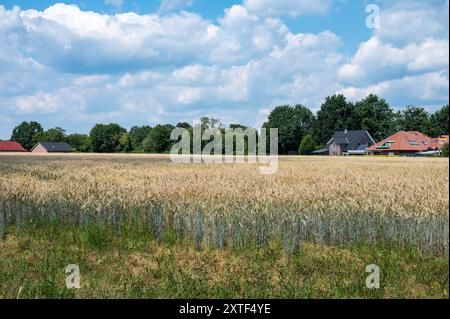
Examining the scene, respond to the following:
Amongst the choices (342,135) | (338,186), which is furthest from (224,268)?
(342,135)

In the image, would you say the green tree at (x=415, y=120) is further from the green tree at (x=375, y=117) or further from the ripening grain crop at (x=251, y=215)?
the ripening grain crop at (x=251, y=215)

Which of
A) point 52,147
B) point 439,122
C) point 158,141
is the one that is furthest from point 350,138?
point 52,147

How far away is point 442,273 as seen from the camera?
834 cm

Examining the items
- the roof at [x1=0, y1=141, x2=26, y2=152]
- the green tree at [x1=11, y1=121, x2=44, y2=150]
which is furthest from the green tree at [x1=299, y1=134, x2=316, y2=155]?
the green tree at [x1=11, y1=121, x2=44, y2=150]

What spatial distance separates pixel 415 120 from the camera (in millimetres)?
137125

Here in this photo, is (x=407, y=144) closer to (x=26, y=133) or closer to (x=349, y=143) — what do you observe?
(x=349, y=143)

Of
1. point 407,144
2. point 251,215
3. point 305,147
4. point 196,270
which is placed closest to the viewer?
point 196,270

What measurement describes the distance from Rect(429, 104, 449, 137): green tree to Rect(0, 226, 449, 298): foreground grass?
13996 cm

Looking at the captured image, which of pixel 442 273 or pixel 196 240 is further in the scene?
pixel 196 240

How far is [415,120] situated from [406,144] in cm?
3203

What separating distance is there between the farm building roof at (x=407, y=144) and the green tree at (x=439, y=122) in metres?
20.3

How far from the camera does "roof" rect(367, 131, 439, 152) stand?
109875 mm
